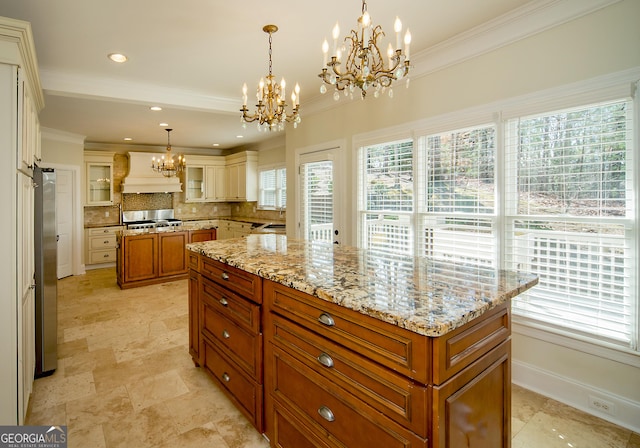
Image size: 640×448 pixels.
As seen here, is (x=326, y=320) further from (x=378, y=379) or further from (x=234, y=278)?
(x=234, y=278)

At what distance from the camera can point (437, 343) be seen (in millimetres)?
1076

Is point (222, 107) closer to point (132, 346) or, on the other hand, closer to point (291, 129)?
point (291, 129)

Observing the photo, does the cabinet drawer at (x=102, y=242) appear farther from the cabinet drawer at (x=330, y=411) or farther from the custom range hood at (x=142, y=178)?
the cabinet drawer at (x=330, y=411)

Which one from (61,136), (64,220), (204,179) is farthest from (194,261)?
(204,179)

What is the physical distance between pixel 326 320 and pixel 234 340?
976 millimetres

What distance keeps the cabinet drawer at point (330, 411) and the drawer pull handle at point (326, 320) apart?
248 millimetres

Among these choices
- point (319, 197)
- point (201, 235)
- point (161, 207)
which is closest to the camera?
point (319, 197)

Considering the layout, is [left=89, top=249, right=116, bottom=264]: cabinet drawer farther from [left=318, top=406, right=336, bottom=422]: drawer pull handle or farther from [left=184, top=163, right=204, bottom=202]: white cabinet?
[left=318, top=406, right=336, bottom=422]: drawer pull handle

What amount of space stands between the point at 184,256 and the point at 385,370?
5481mm

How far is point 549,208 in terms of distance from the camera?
2488 millimetres

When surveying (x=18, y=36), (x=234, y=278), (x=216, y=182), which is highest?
(x=18, y=36)

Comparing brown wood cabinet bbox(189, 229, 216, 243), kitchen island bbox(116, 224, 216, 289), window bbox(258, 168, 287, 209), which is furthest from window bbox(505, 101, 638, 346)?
kitchen island bbox(116, 224, 216, 289)

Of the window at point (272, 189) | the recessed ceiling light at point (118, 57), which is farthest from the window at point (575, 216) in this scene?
the window at point (272, 189)

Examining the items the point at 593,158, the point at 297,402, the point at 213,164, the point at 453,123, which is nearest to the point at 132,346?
the point at 297,402
